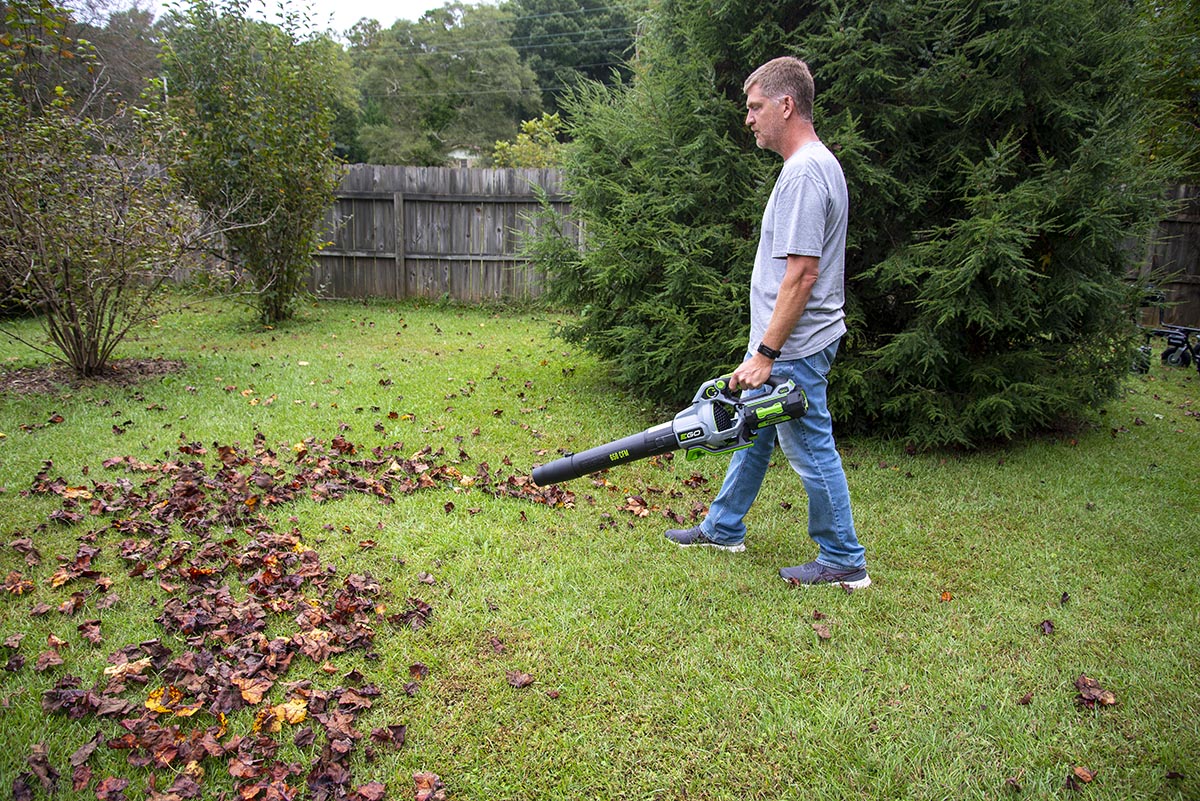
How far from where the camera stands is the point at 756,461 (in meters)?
3.58

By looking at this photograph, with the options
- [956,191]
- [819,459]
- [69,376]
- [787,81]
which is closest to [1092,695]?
[819,459]

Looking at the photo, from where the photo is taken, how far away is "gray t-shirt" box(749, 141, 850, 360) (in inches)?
118

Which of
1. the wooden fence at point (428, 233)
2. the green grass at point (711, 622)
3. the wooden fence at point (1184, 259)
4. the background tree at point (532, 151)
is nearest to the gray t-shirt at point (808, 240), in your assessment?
the green grass at point (711, 622)

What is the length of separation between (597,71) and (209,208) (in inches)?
1609

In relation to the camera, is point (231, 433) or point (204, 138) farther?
point (204, 138)

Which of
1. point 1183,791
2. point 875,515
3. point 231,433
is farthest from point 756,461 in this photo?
point 231,433

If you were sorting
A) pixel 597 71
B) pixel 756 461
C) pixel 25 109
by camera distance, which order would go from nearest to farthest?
1. pixel 756 461
2. pixel 25 109
3. pixel 597 71

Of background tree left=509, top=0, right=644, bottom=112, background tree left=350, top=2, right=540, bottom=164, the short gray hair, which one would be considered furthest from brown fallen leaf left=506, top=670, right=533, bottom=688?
background tree left=509, top=0, right=644, bottom=112

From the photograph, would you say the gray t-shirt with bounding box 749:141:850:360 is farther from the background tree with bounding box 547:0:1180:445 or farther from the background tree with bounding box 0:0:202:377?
the background tree with bounding box 0:0:202:377

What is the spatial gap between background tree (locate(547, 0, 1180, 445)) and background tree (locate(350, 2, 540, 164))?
34.7 metres

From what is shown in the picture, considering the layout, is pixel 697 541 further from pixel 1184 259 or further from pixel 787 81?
pixel 1184 259

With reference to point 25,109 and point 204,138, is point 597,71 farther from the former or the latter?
point 25,109

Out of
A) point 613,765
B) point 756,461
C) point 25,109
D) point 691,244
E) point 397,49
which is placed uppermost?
point 397,49

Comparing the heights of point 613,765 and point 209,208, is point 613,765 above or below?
below
